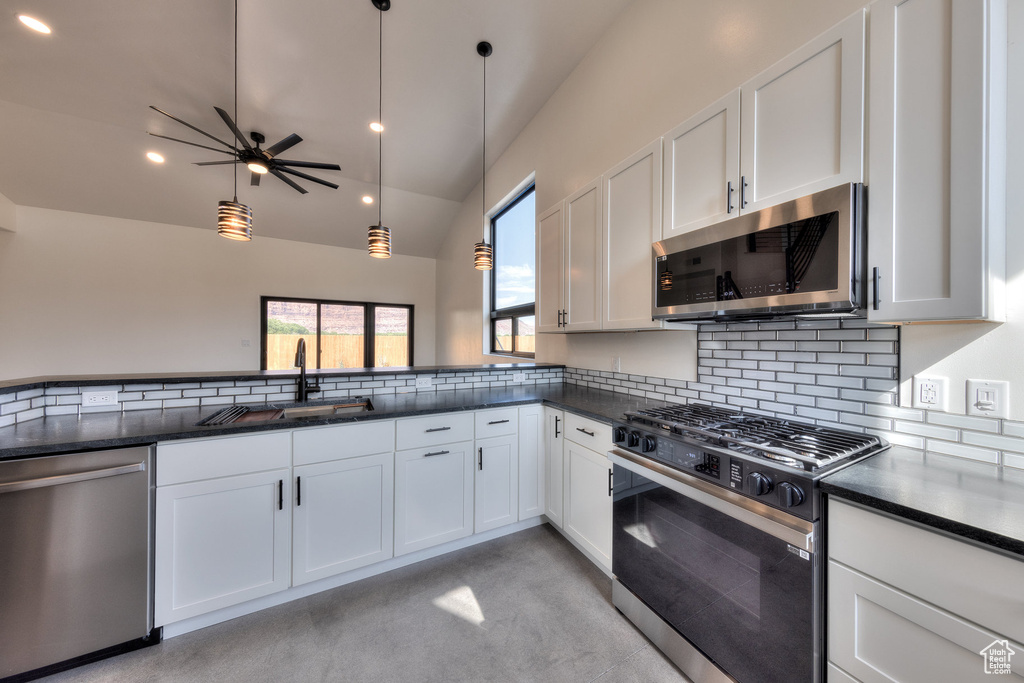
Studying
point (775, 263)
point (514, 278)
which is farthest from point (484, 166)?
point (775, 263)

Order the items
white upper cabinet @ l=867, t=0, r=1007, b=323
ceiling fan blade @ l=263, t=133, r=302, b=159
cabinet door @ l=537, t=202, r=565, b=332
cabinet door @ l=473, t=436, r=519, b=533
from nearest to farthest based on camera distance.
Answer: white upper cabinet @ l=867, t=0, r=1007, b=323
cabinet door @ l=473, t=436, r=519, b=533
cabinet door @ l=537, t=202, r=565, b=332
ceiling fan blade @ l=263, t=133, r=302, b=159

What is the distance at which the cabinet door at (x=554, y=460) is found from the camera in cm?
228

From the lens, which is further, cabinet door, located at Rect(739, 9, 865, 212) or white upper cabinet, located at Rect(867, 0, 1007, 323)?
cabinet door, located at Rect(739, 9, 865, 212)

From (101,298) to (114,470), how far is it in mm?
5334

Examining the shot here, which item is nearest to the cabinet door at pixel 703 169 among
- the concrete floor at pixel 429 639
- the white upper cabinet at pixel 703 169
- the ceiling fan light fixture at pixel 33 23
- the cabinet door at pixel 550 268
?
the white upper cabinet at pixel 703 169

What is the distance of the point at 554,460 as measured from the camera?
234 cm

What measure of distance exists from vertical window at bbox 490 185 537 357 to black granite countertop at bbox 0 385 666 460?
5.35 feet

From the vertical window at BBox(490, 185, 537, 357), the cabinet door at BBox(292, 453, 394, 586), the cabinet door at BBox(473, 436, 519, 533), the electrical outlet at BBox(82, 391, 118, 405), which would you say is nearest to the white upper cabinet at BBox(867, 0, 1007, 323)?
the cabinet door at BBox(473, 436, 519, 533)

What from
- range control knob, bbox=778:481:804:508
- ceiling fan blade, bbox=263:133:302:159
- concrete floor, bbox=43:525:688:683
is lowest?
concrete floor, bbox=43:525:688:683

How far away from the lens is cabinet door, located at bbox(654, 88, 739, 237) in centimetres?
147

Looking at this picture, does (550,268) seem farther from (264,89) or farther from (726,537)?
(264,89)

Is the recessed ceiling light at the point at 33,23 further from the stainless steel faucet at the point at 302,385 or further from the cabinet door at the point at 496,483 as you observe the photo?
the cabinet door at the point at 496,483

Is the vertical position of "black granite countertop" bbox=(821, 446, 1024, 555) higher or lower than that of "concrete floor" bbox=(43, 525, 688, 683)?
higher

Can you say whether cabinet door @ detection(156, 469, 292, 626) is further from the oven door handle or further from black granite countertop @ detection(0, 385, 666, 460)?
the oven door handle
